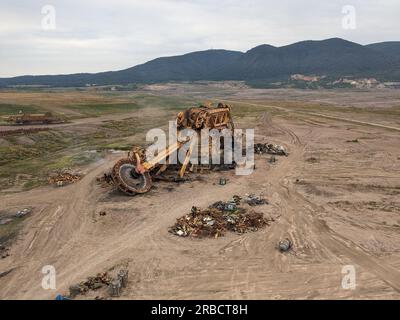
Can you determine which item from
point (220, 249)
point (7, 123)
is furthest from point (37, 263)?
point (7, 123)

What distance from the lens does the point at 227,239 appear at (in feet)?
52.5

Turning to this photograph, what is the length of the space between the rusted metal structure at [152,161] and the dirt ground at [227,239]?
0.89m

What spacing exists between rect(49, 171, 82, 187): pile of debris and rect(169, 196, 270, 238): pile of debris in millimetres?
9338

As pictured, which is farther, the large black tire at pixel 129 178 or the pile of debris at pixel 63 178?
the pile of debris at pixel 63 178

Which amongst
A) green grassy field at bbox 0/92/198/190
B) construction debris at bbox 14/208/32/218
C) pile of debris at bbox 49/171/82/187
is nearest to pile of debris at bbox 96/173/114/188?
pile of debris at bbox 49/171/82/187

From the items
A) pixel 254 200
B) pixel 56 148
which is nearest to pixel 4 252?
pixel 254 200

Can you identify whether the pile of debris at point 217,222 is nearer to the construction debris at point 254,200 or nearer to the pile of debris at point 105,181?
the construction debris at point 254,200

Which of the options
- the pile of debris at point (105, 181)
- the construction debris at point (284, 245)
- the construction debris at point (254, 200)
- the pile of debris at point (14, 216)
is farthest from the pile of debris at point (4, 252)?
the construction debris at point (254, 200)

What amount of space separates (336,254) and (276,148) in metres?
18.3

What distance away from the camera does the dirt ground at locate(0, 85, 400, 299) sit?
1266 centimetres

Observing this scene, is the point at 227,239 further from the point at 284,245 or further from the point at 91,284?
the point at 91,284

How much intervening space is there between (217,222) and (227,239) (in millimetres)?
1465

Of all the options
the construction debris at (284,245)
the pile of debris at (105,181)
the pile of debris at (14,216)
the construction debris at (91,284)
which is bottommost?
the construction debris at (91,284)

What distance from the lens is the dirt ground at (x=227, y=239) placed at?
12.7 m
